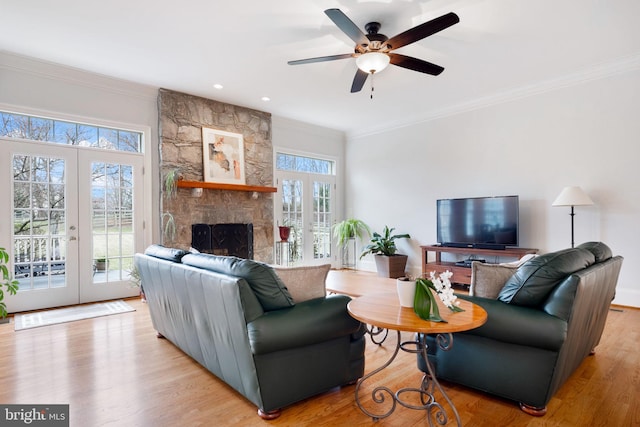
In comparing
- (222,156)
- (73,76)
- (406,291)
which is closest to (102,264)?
(222,156)

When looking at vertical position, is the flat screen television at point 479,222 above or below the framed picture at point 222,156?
below

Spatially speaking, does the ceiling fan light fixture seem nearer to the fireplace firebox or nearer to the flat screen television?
the flat screen television

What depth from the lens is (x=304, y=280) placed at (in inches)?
84.7

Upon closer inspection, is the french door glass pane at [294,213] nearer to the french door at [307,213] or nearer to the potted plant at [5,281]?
the french door at [307,213]

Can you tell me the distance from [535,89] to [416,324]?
4470 mm

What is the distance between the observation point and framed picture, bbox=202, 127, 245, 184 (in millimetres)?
5160

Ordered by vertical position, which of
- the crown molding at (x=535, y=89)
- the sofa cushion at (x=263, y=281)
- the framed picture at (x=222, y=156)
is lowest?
the sofa cushion at (x=263, y=281)

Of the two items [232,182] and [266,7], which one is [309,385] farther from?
[232,182]

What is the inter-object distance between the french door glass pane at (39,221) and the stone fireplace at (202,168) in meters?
1.17

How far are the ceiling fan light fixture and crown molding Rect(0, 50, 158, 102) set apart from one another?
3112mm

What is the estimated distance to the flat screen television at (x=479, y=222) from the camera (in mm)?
4723

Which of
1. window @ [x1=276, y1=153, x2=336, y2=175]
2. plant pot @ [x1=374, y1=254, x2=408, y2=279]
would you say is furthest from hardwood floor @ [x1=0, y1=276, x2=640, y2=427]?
window @ [x1=276, y1=153, x2=336, y2=175]

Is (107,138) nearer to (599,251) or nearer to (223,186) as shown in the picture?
(223,186)

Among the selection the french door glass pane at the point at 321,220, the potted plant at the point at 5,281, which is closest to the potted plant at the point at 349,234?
the french door glass pane at the point at 321,220
